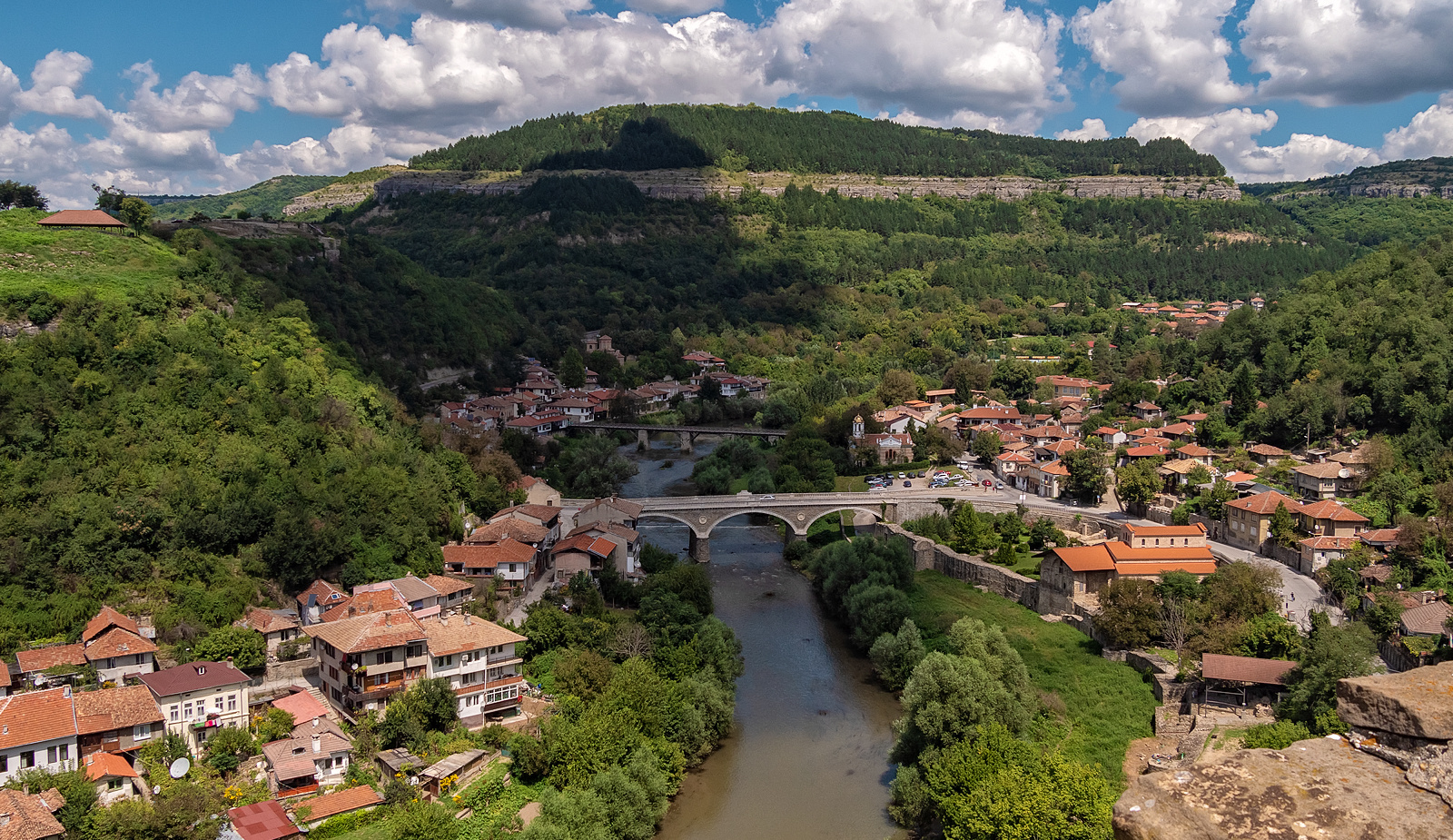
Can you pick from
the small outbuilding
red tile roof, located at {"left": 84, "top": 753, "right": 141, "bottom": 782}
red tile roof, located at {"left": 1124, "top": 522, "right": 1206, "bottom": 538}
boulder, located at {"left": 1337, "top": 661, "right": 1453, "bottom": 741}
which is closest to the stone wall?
red tile roof, located at {"left": 1124, "top": 522, "right": 1206, "bottom": 538}

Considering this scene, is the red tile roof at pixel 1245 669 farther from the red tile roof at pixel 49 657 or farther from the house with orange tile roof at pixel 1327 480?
the red tile roof at pixel 49 657

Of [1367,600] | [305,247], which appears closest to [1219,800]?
[1367,600]

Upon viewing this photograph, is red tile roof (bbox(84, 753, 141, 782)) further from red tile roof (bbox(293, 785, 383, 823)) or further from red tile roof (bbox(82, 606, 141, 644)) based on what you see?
red tile roof (bbox(82, 606, 141, 644))

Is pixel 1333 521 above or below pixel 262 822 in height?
above

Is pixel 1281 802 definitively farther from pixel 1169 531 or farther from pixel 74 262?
pixel 74 262

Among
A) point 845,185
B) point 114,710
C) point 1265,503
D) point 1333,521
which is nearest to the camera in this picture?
point 114,710

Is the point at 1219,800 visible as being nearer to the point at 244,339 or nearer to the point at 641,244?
the point at 244,339

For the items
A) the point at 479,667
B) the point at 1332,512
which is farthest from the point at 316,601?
the point at 1332,512
